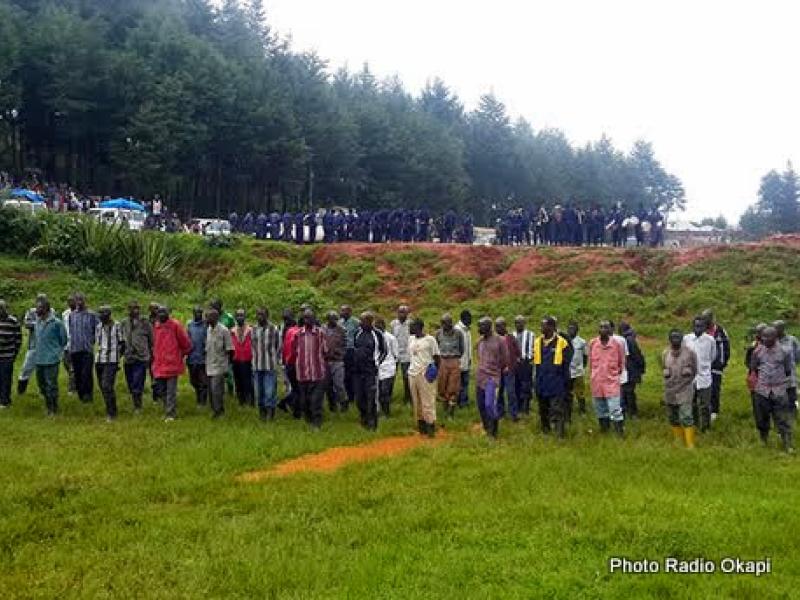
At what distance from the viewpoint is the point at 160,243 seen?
89.1ft

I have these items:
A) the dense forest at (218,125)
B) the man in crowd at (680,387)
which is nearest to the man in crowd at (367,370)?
the man in crowd at (680,387)

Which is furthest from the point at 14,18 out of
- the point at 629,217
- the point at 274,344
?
the point at 274,344

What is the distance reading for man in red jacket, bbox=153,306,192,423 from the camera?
39.8 ft

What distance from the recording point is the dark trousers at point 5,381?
12.5 metres

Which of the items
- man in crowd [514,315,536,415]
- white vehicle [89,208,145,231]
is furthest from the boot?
white vehicle [89,208,145,231]

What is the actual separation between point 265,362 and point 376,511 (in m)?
4.76

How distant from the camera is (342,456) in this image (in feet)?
33.8

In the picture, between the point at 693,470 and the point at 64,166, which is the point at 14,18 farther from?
the point at 693,470

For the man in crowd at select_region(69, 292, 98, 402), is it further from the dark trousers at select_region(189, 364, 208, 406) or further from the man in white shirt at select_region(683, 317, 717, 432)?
the man in white shirt at select_region(683, 317, 717, 432)

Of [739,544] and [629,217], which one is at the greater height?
[629,217]

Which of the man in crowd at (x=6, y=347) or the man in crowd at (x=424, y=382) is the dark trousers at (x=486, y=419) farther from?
the man in crowd at (x=6, y=347)

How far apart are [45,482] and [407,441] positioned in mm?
4602

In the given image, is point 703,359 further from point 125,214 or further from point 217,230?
point 125,214

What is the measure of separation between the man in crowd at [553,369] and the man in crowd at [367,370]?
7.37ft
